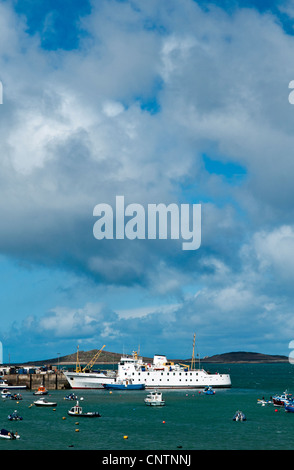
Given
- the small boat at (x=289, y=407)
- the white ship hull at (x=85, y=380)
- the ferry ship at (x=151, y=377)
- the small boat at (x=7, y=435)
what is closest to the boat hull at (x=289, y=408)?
the small boat at (x=289, y=407)

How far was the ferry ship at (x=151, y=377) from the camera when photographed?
15875 cm

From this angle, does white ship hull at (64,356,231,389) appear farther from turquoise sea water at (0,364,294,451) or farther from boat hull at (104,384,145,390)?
turquoise sea water at (0,364,294,451)

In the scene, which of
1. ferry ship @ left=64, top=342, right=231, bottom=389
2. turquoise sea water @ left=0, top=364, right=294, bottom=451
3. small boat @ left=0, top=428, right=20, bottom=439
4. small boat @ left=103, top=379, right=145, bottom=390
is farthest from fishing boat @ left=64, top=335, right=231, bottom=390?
small boat @ left=0, top=428, right=20, bottom=439

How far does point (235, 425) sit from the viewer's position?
297 ft

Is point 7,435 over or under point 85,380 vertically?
under

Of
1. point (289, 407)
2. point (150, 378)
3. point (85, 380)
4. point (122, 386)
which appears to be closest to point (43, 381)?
point (85, 380)

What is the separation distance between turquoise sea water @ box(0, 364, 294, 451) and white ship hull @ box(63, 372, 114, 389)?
27264 mm

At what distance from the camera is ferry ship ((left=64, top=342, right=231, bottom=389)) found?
6250 inches

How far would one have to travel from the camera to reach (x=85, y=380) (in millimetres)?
158625

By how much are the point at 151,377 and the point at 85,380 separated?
1954 cm

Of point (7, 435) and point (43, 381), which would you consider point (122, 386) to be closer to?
point (43, 381)

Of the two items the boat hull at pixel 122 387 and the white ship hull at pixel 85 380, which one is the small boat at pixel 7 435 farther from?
the white ship hull at pixel 85 380
